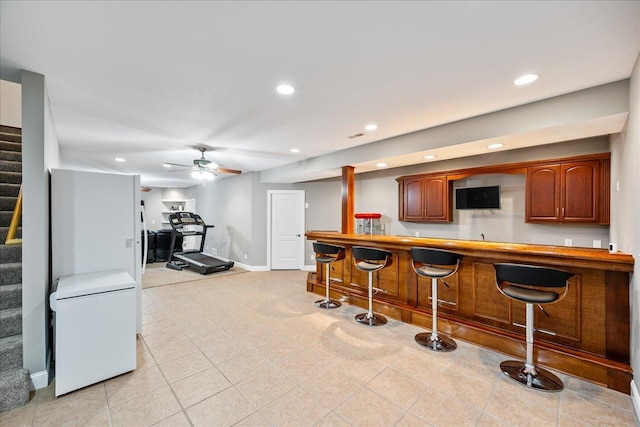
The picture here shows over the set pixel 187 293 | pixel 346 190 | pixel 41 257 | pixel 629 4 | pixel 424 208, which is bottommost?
pixel 187 293

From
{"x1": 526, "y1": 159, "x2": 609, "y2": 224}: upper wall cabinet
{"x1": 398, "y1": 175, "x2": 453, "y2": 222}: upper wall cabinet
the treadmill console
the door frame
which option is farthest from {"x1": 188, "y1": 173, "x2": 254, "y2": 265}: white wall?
{"x1": 526, "y1": 159, "x2": 609, "y2": 224}: upper wall cabinet

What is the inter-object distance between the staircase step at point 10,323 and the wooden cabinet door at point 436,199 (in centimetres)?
566

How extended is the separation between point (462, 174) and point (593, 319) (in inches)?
116

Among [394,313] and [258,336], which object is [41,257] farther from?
[394,313]

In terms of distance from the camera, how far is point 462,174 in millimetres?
4887

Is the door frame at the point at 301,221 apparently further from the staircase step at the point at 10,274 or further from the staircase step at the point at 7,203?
the staircase step at the point at 10,274

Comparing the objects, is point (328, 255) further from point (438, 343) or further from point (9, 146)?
point (9, 146)

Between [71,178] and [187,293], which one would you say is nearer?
[71,178]

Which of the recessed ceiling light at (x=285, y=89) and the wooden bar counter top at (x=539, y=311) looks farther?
the recessed ceiling light at (x=285, y=89)

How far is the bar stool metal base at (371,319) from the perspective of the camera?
11.6 feet

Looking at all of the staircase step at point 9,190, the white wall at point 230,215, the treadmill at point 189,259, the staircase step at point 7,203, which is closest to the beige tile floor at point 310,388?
the staircase step at point 7,203

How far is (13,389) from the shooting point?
2045 mm

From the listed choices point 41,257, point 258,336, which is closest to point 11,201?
point 41,257

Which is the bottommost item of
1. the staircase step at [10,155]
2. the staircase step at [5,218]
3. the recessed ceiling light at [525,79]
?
the staircase step at [5,218]
